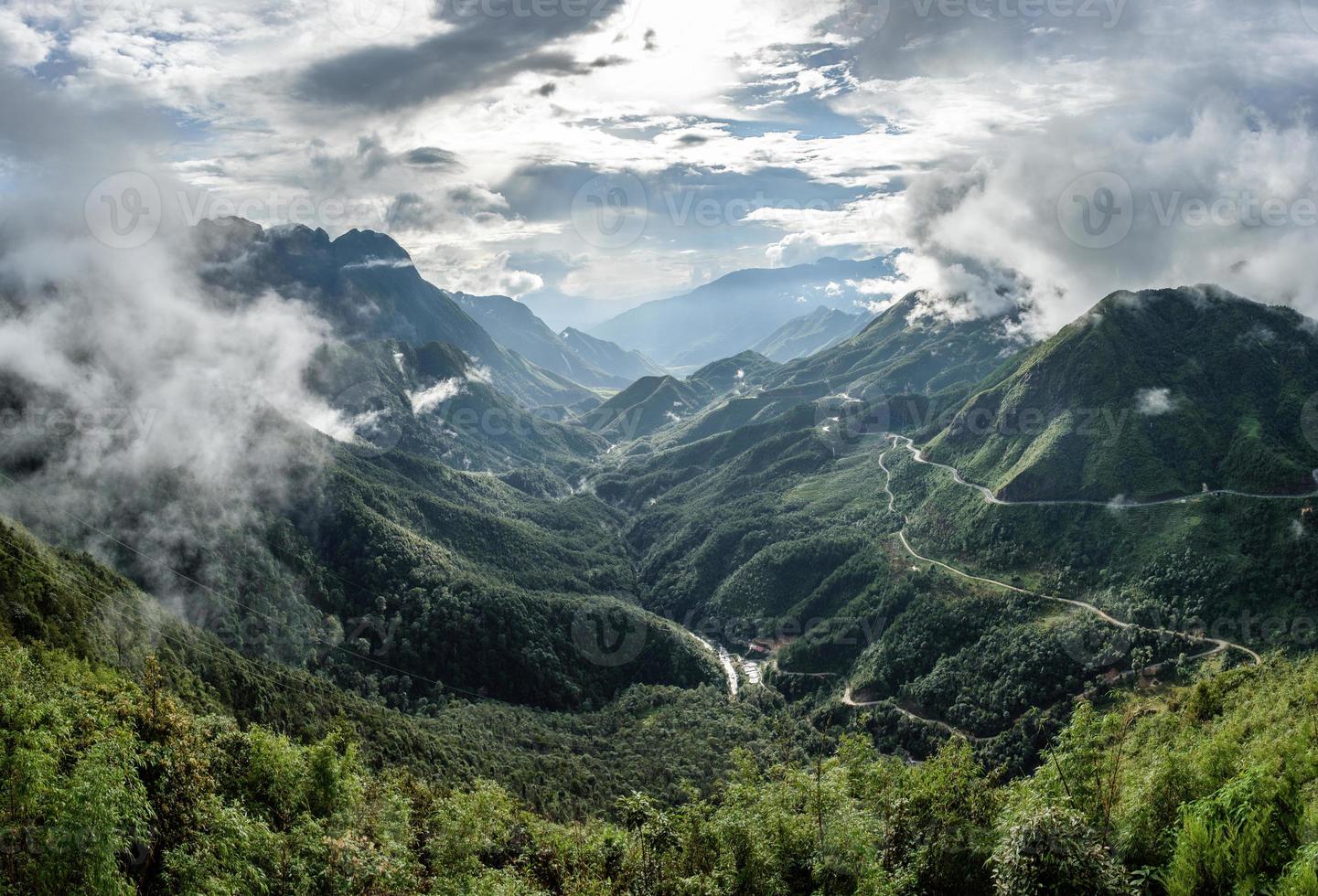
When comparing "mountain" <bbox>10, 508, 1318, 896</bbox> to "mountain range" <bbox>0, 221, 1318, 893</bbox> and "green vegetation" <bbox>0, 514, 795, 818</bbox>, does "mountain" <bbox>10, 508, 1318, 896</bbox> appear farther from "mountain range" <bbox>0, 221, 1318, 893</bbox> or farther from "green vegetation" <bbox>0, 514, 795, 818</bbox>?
"green vegetation" <bbox>0, 514, 795, 818</bbox>

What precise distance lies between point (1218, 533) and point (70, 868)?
200840 millimetres

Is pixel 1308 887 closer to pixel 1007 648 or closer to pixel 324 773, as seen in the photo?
pixel 324 773

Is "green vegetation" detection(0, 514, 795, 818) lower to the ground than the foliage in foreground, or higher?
lower

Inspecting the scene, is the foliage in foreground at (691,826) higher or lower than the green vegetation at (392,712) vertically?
higher

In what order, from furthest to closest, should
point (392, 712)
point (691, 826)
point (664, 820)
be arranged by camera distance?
1. point (392, 712)
2. point (691, 826)
3. point (664, 820)

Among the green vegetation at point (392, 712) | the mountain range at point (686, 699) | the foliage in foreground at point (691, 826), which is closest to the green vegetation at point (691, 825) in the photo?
the foliage in foreground at point (691, 826)

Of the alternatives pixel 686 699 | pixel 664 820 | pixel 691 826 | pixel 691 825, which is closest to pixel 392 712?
pixel 686 699

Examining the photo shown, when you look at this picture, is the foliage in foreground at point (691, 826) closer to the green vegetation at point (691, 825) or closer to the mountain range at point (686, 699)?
the green vegetation at point (691, 825)

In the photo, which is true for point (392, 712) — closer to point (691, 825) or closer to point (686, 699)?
point (686, 699)

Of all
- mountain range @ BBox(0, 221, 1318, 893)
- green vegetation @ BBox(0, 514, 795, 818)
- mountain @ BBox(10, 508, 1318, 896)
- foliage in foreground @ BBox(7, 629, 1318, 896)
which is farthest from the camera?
green vegetation @ BBox(0, 514, 795, 818)

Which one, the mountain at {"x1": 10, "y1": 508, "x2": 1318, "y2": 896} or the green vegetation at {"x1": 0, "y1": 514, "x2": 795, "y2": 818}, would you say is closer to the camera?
the mountain at {"x1": 10, "y1": 508, "x2": 1318, "y2": 896}

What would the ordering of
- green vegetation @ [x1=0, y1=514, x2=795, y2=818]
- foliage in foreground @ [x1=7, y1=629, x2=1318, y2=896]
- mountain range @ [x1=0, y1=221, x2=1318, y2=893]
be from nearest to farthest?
foliage in foreground @ [x1=7, y1=629, x2=1318, y2=896] < mountain range @ [x1=0, y1=221, x2=1318, y2=893] < green vegetation @ [x1=0, y1=514, x2=795, y2=818]

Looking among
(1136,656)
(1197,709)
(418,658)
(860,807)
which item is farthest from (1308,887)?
(418,658)

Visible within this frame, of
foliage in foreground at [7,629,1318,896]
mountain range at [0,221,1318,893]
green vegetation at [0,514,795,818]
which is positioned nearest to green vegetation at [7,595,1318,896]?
foliage in foreground at [7,629,1318,896]
